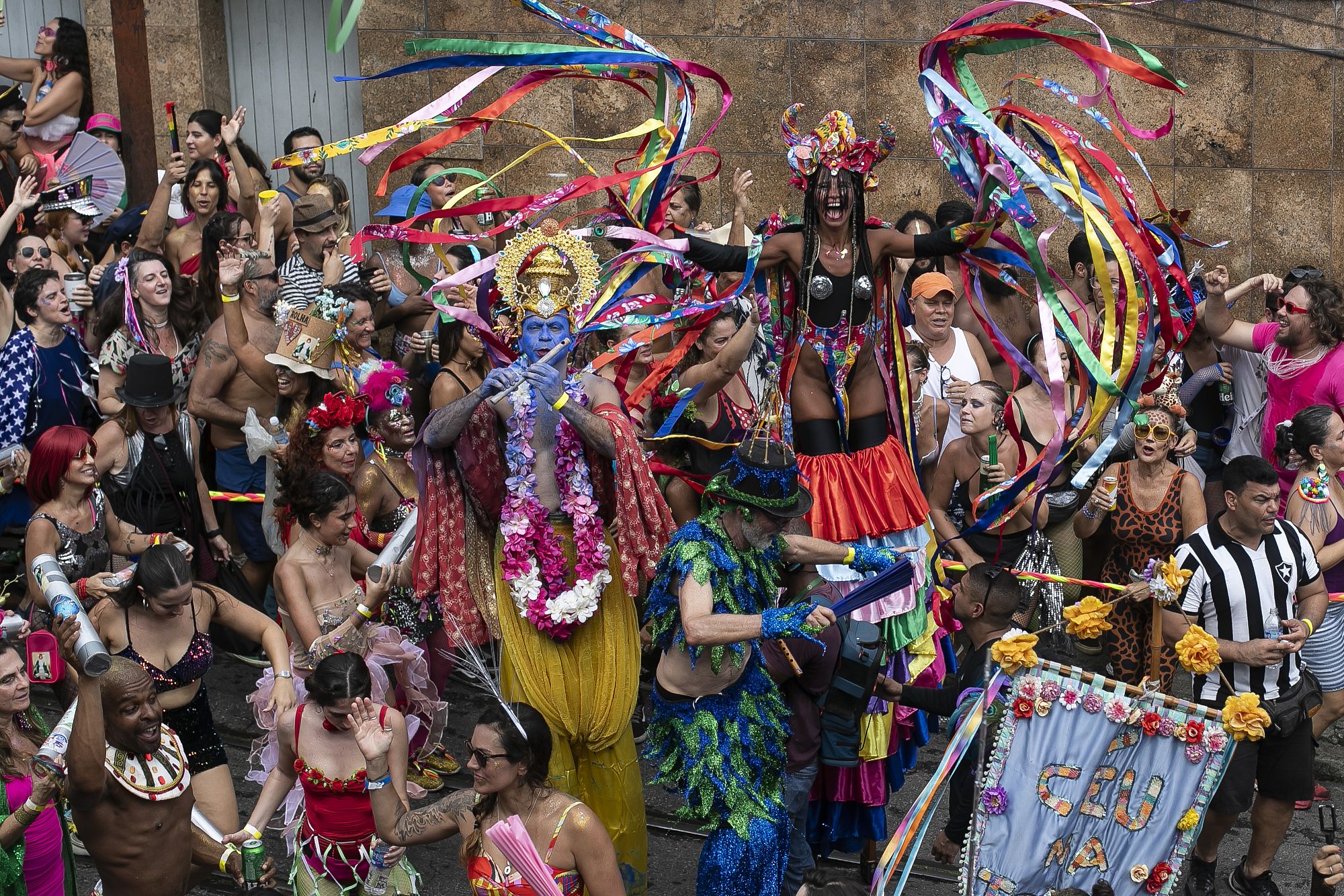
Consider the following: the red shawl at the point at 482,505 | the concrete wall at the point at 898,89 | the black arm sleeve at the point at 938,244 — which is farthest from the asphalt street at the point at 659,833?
the concrete wall at the point at 898,89

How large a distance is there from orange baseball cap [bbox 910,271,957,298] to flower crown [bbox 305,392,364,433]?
9.34 ft

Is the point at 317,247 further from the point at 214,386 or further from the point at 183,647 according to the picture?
the point at 183,647

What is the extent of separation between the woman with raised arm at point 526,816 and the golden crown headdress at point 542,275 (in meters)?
1.50

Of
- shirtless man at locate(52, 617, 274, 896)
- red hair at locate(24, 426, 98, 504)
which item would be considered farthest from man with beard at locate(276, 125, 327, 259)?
shirtless man at locate(52, 617, 274, 896)

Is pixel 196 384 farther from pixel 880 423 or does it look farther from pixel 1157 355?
pixel 1157 355

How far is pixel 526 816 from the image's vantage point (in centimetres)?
476

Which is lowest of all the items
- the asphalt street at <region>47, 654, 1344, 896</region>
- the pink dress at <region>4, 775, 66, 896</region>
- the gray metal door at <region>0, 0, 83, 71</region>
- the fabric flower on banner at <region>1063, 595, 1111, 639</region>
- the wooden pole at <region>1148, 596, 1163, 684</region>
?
the asphalt street at <region>47, 654, 1344, 896</region>

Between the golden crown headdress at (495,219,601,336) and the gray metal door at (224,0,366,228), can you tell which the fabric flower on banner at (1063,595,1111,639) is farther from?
the gray metal door at (224,0,366,228)

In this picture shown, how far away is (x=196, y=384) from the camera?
802cm

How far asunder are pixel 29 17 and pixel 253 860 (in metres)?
8.43

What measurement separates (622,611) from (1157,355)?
2226mm

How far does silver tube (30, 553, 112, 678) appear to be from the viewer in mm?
4629

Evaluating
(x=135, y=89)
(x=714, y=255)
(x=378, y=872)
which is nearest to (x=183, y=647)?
(x=378, y=872)

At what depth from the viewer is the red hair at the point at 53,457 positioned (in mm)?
6699
